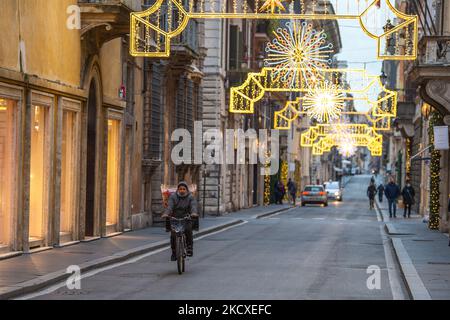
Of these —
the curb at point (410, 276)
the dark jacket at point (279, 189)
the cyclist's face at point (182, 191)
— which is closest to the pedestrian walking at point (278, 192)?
the dark jacket at point (279, 189)

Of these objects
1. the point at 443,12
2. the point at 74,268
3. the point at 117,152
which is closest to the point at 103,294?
the point at 74,268

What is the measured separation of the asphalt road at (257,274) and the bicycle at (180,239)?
26 centimetres

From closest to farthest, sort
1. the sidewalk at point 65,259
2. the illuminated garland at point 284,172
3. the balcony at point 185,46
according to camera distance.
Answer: the sidewalk at point 65,259 → the balcony at point 185,46 → the illuminated garland at point 284,172

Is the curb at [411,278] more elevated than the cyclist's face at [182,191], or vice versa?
the cyclist's face at [182,191]

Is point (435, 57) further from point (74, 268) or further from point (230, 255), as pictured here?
point (74, 268)

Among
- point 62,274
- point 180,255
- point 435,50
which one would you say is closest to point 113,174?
point 435,50

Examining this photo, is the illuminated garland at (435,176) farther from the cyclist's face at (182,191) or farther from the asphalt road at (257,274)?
the cyclist's face at (182,191)

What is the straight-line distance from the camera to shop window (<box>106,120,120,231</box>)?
3122 centimetres

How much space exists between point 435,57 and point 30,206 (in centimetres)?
1225

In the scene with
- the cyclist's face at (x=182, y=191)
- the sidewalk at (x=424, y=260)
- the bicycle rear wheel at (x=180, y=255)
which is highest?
the cyclist's face at (x=182, y=191)

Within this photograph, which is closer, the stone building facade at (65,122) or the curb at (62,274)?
the curb at (62,274)

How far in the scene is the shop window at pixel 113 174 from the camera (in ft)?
102

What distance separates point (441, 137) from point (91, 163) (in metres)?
10.6

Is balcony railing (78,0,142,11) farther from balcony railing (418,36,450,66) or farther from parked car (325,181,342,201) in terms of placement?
parked car (325,181,342,201)
